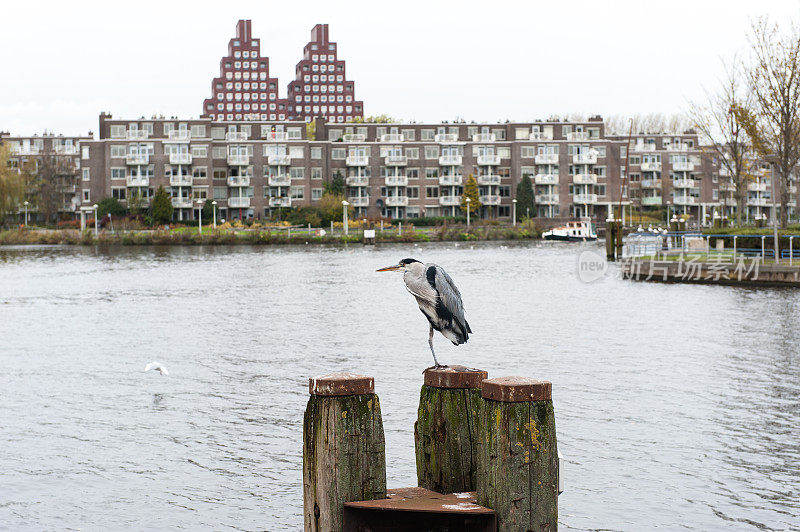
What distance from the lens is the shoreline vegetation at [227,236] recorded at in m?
84.3

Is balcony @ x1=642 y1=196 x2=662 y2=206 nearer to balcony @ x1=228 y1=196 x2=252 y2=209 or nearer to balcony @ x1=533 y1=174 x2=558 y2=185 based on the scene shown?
balcony @ x1=533 y1=174 x2=558 y2=185

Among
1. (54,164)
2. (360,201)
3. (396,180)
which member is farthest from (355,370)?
(54,164)

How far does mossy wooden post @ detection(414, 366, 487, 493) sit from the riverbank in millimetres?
77728

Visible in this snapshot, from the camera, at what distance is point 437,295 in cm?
790

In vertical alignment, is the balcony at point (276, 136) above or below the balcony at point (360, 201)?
above

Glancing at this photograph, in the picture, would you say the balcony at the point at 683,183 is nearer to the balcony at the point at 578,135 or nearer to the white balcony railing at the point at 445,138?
the balcony at the point at 578,135

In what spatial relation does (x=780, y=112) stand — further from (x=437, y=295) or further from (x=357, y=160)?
(x=357, y=160)

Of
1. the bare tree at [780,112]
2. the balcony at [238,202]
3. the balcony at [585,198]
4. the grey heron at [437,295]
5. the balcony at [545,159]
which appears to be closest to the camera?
the grey heron at [437,295]

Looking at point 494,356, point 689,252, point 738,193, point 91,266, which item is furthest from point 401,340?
point 738,193

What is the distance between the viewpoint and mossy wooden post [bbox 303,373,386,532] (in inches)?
Result: 263

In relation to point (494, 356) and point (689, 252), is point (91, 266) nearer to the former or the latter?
point (689, 252)

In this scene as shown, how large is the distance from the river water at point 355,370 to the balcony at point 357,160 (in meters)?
76.2

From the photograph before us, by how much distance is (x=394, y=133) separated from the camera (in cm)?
11544

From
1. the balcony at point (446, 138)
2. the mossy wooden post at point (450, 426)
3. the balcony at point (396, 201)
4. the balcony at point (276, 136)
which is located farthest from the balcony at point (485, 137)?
the mossy wooden post at point (450, 426)
